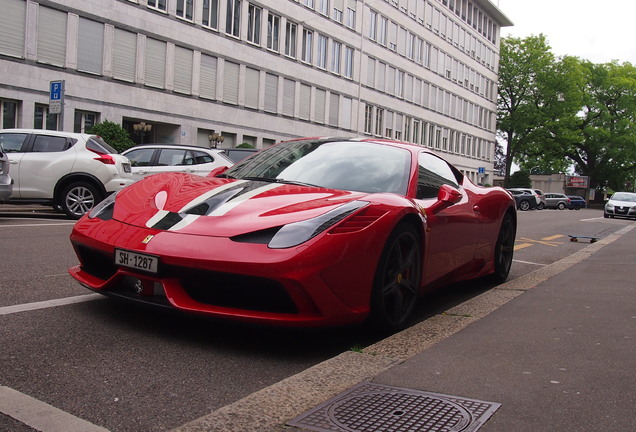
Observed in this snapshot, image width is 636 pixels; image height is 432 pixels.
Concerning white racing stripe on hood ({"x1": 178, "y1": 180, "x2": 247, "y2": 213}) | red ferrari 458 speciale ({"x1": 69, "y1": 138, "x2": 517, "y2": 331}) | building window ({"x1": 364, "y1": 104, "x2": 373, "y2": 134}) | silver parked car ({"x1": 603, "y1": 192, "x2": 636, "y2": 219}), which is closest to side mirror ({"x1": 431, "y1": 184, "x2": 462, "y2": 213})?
red ferrari 458 speciale ({"x1": 69, "y1": 138, "x2": 517, "y2": 331})

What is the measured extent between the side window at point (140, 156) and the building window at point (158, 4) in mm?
17260

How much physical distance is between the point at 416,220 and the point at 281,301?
4.21 feet

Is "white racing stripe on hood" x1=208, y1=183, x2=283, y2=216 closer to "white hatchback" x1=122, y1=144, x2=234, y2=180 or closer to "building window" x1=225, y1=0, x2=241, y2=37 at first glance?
"white hatchback" x1=122, y1=144, x2=234, y2=180

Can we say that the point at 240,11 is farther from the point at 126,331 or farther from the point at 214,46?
the point at 126,331

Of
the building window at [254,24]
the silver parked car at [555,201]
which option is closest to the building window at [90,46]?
the building window at [254,24]

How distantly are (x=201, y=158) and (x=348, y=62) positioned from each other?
32473 mm

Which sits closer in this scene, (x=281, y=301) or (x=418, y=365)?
(x=418, y=365)

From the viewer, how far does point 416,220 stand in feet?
14.9

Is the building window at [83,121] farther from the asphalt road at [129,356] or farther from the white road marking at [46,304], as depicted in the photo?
the white road marking at [46,304]

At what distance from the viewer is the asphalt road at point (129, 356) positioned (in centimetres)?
282

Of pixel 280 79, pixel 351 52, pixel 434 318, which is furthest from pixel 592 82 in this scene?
pixel 434 318

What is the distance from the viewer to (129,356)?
3.52 m

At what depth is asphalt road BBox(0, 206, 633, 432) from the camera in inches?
111

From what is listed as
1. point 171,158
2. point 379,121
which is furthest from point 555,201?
point 171,158
